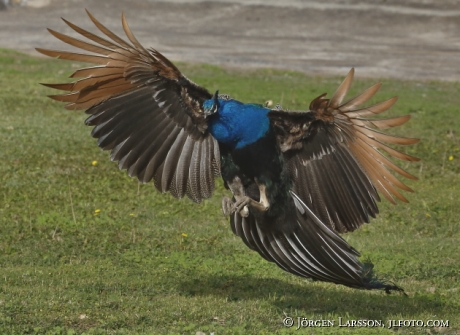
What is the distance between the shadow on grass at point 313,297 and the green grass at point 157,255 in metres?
0.01

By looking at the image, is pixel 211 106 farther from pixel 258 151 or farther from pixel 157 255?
pixel 157 255

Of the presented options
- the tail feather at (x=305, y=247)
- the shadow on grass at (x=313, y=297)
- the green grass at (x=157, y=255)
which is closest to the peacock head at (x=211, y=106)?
the tail feather at (x=305, y=247)

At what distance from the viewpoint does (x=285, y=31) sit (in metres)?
25.3

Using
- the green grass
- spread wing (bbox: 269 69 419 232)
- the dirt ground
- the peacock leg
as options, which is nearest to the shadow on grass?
the green grass

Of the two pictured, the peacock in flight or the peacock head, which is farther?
the peacock in flight

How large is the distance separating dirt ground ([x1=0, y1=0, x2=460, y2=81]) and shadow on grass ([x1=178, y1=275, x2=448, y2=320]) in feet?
37.5

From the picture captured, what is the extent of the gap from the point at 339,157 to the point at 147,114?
1.44 m

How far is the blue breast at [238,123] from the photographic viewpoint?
20.4 feet

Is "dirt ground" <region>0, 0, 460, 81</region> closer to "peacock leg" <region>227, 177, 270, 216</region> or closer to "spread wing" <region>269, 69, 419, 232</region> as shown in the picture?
"spread wing" <region>269, 69, 419, 232</region>

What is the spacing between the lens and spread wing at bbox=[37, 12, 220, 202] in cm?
627

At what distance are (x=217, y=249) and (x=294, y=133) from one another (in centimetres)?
226

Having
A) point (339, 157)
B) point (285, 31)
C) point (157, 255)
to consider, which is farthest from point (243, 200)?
point (285, 31)

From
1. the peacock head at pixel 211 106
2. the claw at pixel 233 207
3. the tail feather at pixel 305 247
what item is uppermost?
the peacock head at pixel 211 106

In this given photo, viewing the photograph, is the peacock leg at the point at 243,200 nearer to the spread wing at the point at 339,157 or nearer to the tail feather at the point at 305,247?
the tail feather at the point at 305,247
